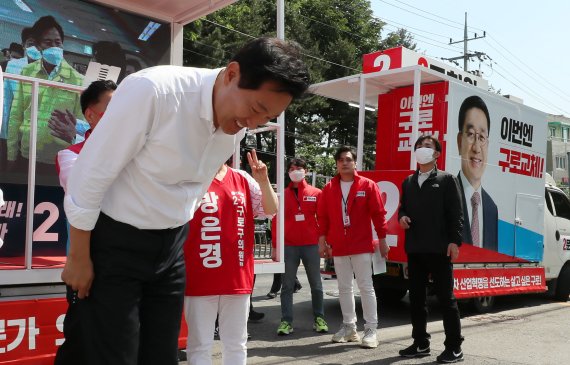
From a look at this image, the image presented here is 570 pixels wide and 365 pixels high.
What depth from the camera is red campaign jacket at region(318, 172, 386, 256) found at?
5.78m

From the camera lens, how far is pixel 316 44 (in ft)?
94.3

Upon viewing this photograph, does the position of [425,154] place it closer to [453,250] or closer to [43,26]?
[453,250]

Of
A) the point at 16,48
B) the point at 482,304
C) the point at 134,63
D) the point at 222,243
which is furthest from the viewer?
the point at 482,304

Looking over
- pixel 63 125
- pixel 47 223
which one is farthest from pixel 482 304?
pixel 63 125

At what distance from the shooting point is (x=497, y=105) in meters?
8.18

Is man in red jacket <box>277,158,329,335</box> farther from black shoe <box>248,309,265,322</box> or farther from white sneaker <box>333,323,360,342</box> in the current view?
black shoe <box>248,309,265,322</box>

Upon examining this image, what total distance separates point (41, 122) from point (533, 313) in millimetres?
7067

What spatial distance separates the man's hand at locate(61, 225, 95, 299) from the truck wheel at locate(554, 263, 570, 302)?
31.9ft

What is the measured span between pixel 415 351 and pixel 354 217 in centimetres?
143

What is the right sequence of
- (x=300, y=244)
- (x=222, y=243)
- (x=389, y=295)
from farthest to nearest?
(x=389, y=295) < (x=300, y=244) < (x=222, y=243)

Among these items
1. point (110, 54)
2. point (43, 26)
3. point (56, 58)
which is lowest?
point (56, 58)

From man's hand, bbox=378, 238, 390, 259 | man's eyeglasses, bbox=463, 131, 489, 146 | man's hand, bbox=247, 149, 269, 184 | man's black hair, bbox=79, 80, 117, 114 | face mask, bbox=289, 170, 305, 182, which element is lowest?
man's hand, bbox=378, 238, 390, 259

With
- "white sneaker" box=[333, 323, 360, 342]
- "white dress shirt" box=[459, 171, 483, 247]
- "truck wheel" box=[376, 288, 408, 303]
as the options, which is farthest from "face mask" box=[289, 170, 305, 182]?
"truck wheel" box=[376, 288, 408, 303]

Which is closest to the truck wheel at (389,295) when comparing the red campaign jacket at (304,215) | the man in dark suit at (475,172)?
the man in dark suit at (475,172)
